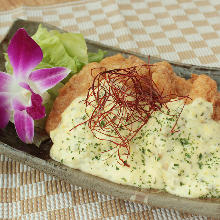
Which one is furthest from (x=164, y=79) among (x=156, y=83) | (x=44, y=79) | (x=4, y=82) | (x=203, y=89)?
(x=4, y=82)

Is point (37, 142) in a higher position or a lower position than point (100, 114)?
lower

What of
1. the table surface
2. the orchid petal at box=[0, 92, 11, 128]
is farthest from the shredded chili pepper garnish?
the table surface

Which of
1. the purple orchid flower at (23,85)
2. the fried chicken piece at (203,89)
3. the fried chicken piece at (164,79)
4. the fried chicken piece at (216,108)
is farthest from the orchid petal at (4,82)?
the fried chicken piece at (216,108)

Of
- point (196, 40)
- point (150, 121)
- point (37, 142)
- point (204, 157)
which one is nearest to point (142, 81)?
point (150, 121)

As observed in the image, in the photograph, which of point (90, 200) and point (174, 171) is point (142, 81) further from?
point (90, 200)

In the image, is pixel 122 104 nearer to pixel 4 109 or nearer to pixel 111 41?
pixel 4 109

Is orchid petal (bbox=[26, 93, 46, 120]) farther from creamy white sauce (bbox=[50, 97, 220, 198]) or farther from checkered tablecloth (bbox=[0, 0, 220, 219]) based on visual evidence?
checkered tablecloth (bbox=[0, 0, 220, 219])
